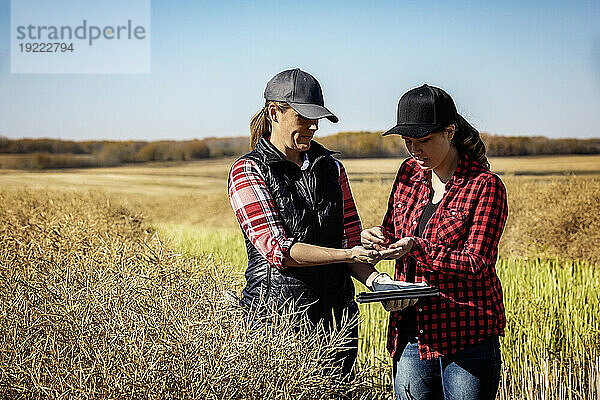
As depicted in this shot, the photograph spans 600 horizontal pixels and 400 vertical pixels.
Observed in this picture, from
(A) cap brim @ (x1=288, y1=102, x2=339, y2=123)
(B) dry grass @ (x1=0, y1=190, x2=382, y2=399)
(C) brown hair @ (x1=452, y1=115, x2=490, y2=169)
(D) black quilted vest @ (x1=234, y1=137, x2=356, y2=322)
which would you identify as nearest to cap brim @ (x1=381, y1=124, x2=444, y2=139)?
(C) brown hair @ (x1=452, y1=115, x2=490, y2=169)

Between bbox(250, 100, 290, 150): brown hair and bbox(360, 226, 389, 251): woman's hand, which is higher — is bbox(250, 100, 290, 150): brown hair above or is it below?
above

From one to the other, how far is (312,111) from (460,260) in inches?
30.4

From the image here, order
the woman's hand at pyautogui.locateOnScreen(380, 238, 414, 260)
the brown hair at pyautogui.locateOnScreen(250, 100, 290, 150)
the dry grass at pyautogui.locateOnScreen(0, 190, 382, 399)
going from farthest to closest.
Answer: the brown hair at pyautogui.locateOnScreen(250, 100, 290, 150), the woman's hand at pyautogui.locateOnScreen(380, 238, 414, 260), the dry grass at pyautogui.locateOnScreen(0, 190, 382, 399)

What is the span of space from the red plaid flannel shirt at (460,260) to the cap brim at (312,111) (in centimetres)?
42

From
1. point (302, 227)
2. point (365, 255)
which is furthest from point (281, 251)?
point (365, 255)

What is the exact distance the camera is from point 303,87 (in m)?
2.65

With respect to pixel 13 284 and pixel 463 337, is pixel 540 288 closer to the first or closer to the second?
pixel 463 337

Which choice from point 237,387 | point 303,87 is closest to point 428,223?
point 303,87

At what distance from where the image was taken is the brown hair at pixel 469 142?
8.23ft

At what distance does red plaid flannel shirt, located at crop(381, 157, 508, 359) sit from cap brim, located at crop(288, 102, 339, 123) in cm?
42

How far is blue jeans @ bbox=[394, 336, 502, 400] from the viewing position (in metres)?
2.45

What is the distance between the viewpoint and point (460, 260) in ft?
7.71

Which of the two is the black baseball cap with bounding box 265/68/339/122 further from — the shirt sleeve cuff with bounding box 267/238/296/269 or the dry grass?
the dry grass

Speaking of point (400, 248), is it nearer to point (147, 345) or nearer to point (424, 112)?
point (424, 112)
